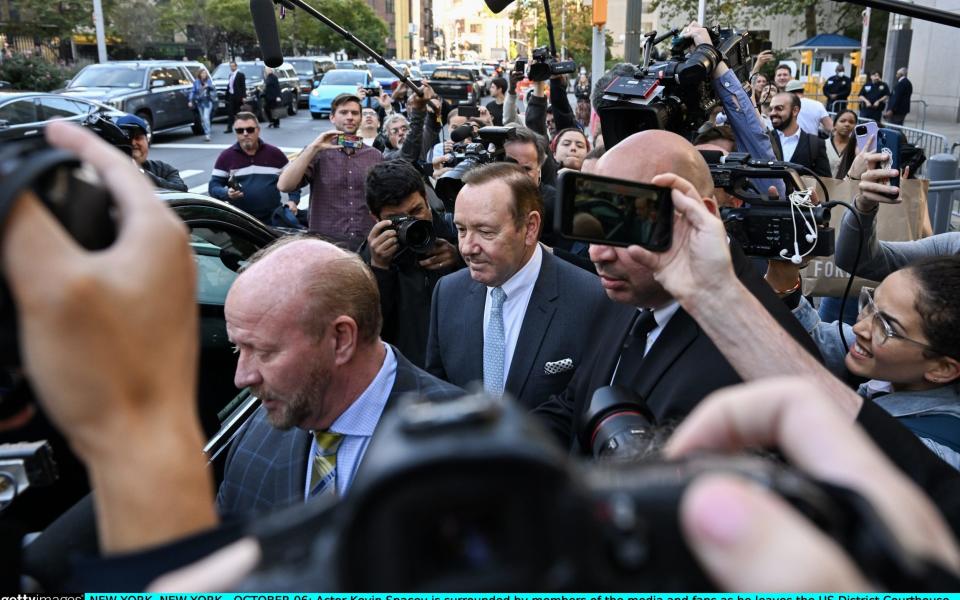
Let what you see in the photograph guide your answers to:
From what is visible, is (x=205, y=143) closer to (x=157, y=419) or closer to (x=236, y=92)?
(x=236, y=92)

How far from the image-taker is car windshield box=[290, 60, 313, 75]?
31.3 m

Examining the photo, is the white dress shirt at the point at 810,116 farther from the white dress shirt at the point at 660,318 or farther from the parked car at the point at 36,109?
the parked car at the point at 36,109

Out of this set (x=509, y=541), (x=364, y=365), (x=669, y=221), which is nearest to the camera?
(x=509, y=541)

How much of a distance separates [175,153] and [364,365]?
1738 centimetres

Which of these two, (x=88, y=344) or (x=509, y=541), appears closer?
(x=509, y=541)

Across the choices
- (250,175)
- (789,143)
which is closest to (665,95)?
(789,143)

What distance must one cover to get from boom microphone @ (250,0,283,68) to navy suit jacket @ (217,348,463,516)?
5.24 feet

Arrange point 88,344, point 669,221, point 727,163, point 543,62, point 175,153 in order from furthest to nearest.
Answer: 1. point 175,153
2. point 543,62
3. point 727,163
4. point 669,221
5. point 88,344

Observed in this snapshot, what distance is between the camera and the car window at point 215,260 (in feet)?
10.7

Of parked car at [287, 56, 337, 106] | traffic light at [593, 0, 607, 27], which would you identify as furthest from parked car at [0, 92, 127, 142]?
parked car at [287, 56, 337, 106]

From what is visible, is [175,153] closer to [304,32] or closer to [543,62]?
[543,62]

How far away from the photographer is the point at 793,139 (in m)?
7.24

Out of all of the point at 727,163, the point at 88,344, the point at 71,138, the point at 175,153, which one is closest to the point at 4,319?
the point at 88,344

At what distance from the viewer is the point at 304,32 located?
3962 cm
